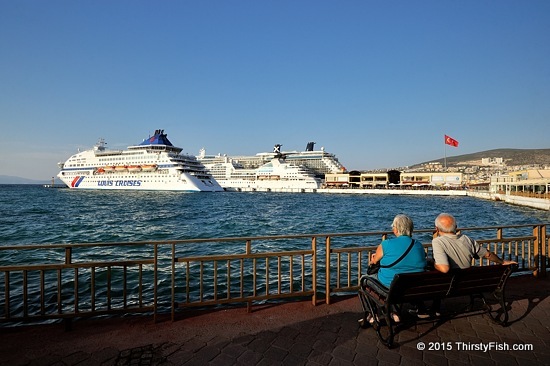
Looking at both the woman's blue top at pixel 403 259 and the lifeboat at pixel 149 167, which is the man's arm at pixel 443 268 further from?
the lifeboat at pixel 149 167

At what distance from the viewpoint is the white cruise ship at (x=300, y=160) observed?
10406 centimetres

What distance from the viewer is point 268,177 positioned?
94.2 m

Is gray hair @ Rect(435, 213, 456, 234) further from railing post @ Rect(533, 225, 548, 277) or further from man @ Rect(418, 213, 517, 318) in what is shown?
railing post @ Rect(533, 225, 548, 277)

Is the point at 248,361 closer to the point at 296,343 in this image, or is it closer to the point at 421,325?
the point at 296,343

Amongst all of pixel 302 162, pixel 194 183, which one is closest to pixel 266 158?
pixel 302 162

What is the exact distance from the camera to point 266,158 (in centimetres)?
10712

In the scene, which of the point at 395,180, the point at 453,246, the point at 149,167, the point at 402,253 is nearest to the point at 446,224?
the point at 453,246

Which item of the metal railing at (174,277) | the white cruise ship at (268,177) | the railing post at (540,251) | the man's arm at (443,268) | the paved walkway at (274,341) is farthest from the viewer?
the white cruise ship at (268,177)

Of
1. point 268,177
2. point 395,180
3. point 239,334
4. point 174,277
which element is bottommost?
point 239,334

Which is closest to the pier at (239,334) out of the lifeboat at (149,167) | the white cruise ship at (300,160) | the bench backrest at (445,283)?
the bench backrest at (445,283)

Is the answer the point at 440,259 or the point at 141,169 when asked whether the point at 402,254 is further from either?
the point at 141,169

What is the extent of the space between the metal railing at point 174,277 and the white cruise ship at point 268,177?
256 ft

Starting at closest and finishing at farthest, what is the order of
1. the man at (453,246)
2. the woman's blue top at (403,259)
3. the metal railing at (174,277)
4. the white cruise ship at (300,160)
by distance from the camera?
the woman's blue top at (403,259)
the man at (453,246)
the metal railing at (174,277)
the white cruise ship at (300,160)

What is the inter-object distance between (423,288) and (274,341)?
1728 mm
